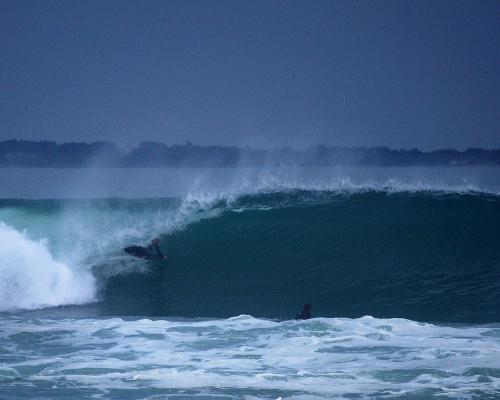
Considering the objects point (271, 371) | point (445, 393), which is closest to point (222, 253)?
point (271, 371)

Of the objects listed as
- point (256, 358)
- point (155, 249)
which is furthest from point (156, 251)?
point (256, 358)

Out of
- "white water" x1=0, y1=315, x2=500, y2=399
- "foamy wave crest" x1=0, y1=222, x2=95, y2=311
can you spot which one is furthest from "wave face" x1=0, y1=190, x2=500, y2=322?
"white water" x1=0, y1=315, x2=500, y2=399

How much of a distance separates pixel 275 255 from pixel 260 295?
8.78ft

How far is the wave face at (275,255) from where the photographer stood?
13570 millimetres

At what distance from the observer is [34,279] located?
14.4 meters

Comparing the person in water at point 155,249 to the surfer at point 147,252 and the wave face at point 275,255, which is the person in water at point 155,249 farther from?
the wave face at point 275,255

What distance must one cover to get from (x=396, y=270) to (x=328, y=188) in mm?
5346

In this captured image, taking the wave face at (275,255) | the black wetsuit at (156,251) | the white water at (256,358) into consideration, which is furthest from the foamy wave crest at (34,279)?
the white water at (256,358)

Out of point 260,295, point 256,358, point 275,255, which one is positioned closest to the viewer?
point 256,358

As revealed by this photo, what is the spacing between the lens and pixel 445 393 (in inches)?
274

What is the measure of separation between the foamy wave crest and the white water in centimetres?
268

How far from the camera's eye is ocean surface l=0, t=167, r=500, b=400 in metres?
7.69

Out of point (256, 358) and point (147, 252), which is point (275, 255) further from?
point (256, 358)

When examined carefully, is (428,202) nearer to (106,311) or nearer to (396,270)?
(396,270)
